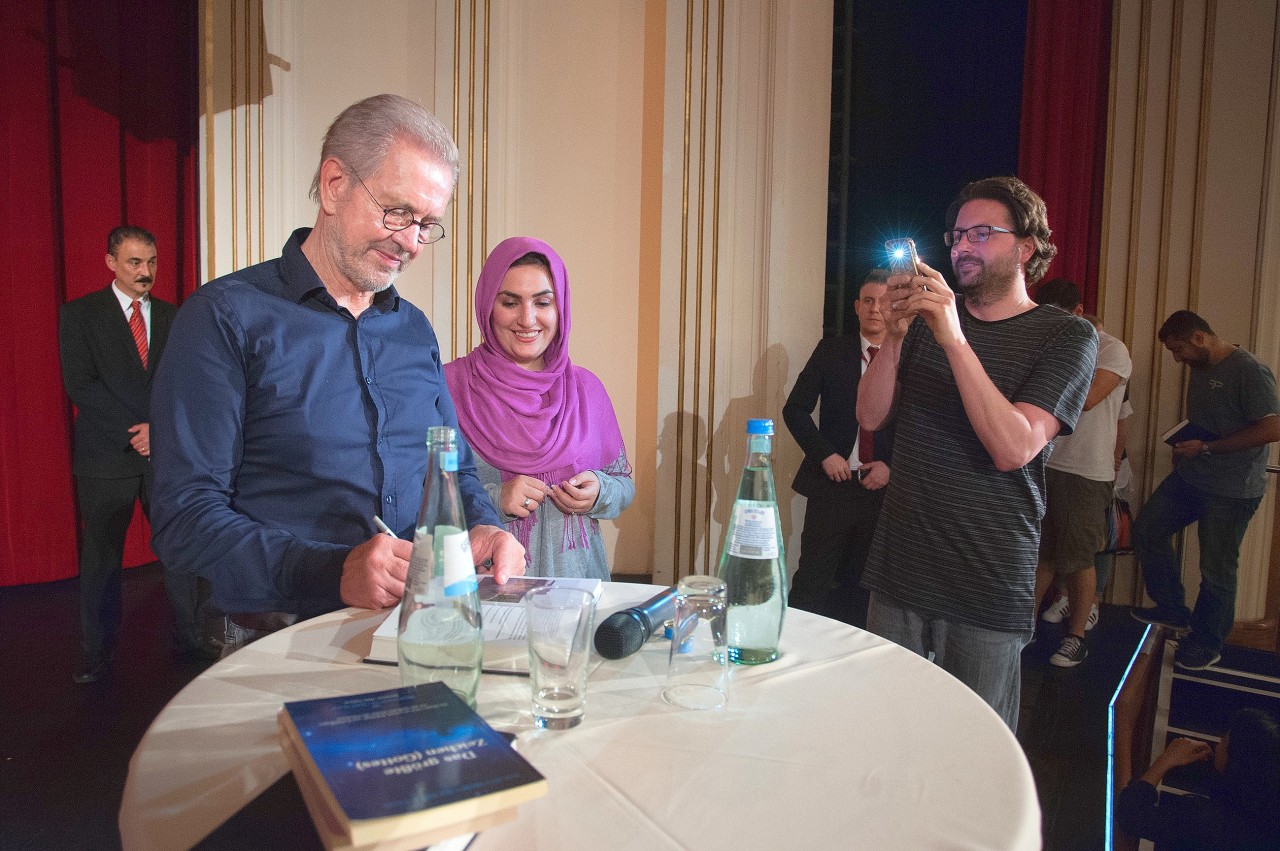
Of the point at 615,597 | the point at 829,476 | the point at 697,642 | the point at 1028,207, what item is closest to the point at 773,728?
the point at 697,642

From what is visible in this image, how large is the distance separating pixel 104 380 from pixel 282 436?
2.23 metres

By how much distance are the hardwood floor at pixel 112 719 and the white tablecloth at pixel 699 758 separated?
0.97m

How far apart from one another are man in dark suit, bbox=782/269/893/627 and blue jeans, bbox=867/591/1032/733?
1190mm

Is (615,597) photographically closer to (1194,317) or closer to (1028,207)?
(1028,207)

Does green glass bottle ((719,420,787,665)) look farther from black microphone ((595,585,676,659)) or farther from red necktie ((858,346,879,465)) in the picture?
red necktie ((858,346,879,465))

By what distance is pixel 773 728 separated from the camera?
78cm

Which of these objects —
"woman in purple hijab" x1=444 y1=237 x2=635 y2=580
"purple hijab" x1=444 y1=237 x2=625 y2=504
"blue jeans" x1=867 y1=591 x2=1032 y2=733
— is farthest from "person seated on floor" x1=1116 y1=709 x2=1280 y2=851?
"purple hijab" x1=444 y1=237 x2=625 y2=504

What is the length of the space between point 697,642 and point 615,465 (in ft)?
3.99

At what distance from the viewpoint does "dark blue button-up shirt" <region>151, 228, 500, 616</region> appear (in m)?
1.07

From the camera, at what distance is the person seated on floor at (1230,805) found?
1077mm

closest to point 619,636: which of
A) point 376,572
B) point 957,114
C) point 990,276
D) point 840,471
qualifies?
point 376,572

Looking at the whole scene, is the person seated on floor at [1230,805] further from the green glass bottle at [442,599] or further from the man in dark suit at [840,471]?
the man in dark suit at [840,471]

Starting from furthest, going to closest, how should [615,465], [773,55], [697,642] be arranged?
[773,55] → [615,465] → [697,642]

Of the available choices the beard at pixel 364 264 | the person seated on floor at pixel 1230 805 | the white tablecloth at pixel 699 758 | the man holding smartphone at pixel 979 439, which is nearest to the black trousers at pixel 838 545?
the man holding smartphone at pixel 979 439
